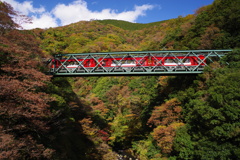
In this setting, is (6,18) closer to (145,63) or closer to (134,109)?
(145,63)

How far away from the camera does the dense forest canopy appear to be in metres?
9.25

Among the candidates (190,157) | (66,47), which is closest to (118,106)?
(190,157)

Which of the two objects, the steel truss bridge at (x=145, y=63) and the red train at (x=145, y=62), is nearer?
the steel truss bridge at (x=145, y=63)

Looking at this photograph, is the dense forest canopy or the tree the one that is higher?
the tree

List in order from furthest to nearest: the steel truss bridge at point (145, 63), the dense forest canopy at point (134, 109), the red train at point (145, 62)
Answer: the red train at point (145, 62), the steel truss bridge at point (145, 63), the dense forest canopy at point (134, 109)

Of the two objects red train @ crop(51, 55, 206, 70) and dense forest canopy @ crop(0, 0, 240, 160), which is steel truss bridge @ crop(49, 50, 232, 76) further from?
dense forest canopy @ crop(0, 0, 240, 160)

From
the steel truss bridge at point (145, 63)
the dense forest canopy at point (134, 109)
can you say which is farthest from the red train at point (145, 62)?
the dense forest canopy at point (134, 109)

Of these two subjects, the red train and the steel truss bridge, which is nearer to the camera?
the steel truss bridge

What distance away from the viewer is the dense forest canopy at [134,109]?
364 inches

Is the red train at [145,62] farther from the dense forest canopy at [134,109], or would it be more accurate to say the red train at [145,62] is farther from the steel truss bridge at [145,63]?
the dense forest canopy at [134,109]

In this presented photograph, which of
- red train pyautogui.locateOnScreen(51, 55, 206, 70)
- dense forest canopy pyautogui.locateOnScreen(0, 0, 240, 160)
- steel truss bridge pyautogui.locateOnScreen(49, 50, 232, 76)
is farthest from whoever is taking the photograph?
red train pyautogui.locateOnScreen(51, 55, 206, 70)

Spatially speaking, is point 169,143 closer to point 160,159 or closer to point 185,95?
point 160,159

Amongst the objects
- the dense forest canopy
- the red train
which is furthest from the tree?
the red train

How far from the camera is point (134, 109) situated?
2872 centimetres
